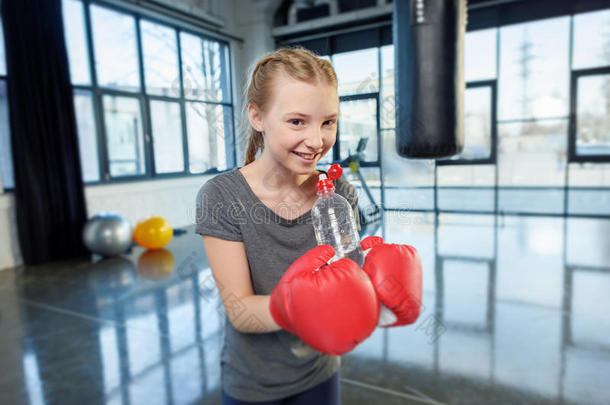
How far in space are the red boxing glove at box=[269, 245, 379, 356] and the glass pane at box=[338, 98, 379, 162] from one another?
0.98 feet

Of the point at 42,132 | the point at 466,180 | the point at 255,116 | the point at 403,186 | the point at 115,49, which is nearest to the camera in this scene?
the point at 255,116

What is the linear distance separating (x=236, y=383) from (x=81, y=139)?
4889 mm

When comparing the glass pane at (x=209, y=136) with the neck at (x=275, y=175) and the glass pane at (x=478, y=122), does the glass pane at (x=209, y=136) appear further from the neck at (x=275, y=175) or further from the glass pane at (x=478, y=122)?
the glass pane at (x=478, y=122)

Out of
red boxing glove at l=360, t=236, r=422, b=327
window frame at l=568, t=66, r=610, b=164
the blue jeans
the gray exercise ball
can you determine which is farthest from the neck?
window frame at l=568, t=66, r=610, b=164

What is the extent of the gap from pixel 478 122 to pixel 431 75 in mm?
5173

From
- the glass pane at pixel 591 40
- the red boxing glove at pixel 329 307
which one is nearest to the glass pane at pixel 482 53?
the glass pane at pixel 591 40

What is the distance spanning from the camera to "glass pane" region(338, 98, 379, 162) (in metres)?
0.80

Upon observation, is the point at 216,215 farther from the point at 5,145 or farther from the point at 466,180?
the point at 466,180

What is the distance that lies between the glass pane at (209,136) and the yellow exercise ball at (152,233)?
3.82 m

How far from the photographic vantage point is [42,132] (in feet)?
13.8

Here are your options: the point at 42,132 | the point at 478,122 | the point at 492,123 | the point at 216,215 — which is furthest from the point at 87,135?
the point at 492,123

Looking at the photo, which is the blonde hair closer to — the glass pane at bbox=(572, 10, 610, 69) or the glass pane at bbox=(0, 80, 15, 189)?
the glass pane at bbox=(0, 80, 15, 189)

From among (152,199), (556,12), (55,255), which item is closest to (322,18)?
(556,12)

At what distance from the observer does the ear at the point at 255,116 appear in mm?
741
